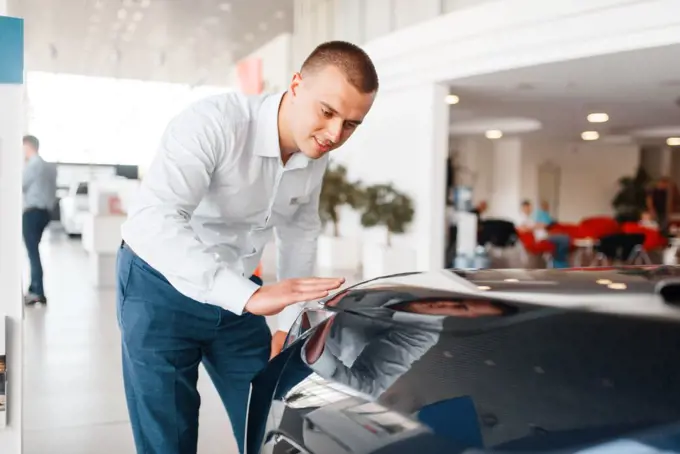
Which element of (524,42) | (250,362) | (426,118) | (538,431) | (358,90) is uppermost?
(524,42)

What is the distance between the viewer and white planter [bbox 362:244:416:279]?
8.57 meters

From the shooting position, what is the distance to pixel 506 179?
17.2 metres

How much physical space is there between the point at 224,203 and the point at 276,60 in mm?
9278

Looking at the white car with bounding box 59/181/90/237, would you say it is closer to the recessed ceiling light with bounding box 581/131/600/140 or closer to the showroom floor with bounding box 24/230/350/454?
the showroom floor with bounding box 24/230/350/454

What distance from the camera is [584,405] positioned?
685 mm

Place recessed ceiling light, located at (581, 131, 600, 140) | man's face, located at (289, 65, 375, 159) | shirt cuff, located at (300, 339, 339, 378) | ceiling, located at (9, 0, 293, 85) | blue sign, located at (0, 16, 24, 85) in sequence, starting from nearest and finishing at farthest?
shirt cuff, located at (300, 339, 339, 378)
man's face, located at (289, 65, 375, 159)
blue sign, located at (0, 16, 24, 85)
ceiling, located at (9, 0, 293, 85)
recessed ceiling light, located at (581, 131, 600, 140)

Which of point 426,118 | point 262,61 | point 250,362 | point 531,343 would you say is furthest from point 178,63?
point 531,343

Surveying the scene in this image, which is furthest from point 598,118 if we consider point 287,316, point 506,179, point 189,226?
point 189,226

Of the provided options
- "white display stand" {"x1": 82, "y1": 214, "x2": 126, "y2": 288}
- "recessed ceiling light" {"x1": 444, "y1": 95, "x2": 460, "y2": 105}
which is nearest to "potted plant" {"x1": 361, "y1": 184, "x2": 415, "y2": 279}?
"recessed ceiling light" {"x1": 444, "y1": 95, "x2": 460, "y2": 105}

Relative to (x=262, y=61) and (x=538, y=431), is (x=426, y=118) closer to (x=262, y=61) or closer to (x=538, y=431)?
(x=262, y=61)

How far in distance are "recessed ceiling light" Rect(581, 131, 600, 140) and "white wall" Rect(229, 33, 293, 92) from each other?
23.3 ft

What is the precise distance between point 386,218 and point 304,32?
3.29m

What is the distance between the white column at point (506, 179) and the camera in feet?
55.8

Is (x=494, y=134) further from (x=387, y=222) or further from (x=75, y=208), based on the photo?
(x=75, y=208)
